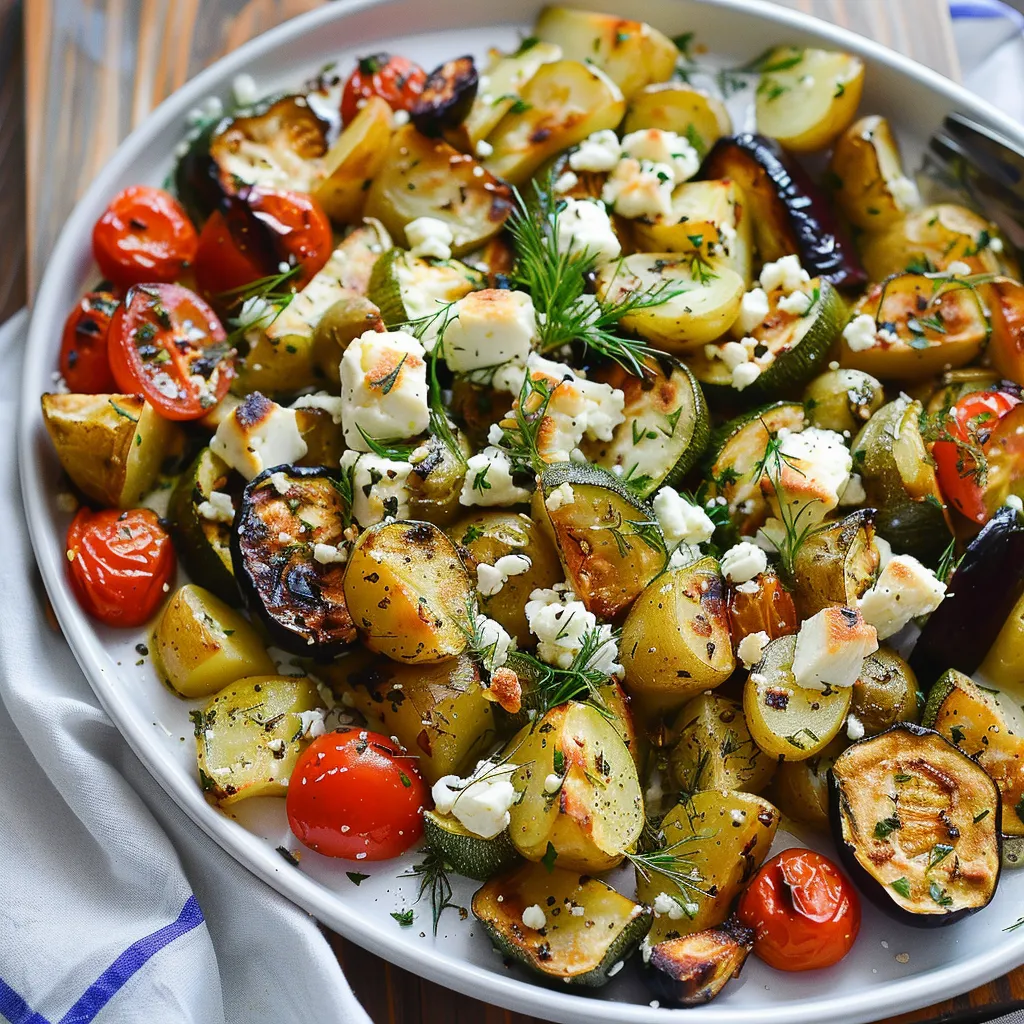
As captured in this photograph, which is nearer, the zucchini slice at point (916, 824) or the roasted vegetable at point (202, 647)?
the zucchini slice at point (916, 824)

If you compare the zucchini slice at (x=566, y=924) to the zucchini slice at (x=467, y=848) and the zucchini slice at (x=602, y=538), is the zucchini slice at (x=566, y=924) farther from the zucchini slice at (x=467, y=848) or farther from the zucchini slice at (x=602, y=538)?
the zucchini slice at (x=602, y=538)

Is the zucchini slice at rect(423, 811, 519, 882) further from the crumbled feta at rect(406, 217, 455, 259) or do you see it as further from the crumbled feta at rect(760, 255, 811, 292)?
the crumbled feta at rect(760, 255, 811, 292)

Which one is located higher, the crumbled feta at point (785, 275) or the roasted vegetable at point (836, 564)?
the crumbled feta at point (785, 275)

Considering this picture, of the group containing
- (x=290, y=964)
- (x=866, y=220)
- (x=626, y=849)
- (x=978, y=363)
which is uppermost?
(x=866, y=220)

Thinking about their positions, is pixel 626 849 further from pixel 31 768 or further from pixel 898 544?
pixel 31 768

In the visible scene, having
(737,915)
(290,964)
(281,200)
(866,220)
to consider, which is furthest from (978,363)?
(290,964)

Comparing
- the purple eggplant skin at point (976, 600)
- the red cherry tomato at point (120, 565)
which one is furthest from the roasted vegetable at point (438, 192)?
the purple eggplant skin at point (976, 600)
